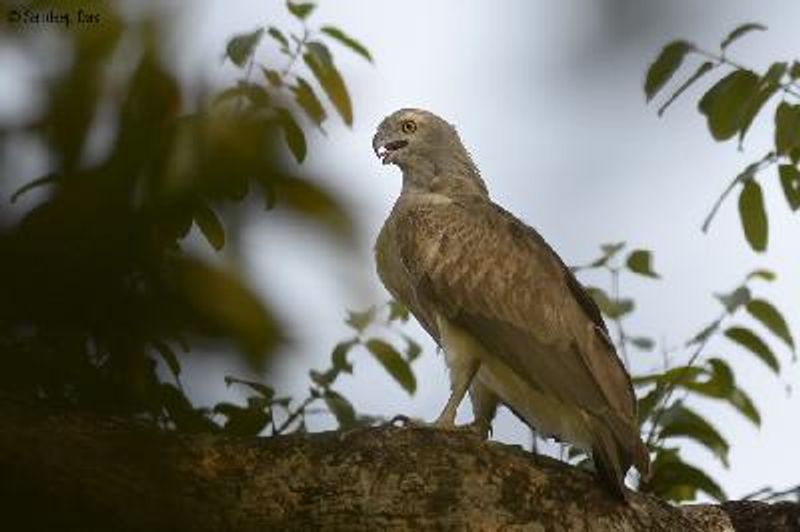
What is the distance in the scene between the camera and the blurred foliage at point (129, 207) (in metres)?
0.82

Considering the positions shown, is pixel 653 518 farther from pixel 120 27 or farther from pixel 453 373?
pixel 120 27

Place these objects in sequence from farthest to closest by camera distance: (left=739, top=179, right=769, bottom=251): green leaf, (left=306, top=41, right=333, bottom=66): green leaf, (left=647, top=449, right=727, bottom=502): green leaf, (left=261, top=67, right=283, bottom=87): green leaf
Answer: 1. (left=647, top=449, right=727, bottom=502): green leaf
2. (left=739, top=179, right=769, bottom=251): green leaf
3. (left=306, top=41, right=333, bottom=66): green leaf
4. (left=261, top=67, right=283, bottom=87): green leaf

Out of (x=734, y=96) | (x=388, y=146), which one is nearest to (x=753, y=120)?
(x=734, y=96)

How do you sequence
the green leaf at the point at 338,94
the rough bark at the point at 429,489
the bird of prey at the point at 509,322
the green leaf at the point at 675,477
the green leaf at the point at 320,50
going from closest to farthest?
the green leaf at the point at 338,94
the green leaf at the point at 320,50
the rough bark at the point at 429,489
the bird of prey at the point at 509,322
the green leaf at the point at 675,477

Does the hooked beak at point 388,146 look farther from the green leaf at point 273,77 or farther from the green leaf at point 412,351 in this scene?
the green leaf at point 273,77

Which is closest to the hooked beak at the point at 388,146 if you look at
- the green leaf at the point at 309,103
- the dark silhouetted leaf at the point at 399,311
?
the dark silhouetted leaf at the point at 399,311

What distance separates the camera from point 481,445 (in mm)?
3568

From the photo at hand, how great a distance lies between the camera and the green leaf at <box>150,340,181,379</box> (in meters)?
0.92

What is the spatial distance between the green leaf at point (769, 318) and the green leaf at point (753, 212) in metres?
0.70

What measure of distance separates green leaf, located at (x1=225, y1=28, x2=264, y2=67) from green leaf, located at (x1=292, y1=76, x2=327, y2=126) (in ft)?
0.18

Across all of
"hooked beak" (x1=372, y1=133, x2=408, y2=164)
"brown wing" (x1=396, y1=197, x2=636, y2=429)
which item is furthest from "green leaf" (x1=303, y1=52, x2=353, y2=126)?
"hooked beak" (x1=372, y1=133, x2=408, y2=164)

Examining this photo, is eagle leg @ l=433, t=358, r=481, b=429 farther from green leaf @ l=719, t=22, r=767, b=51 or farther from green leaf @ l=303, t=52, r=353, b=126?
green leaf @ l=719, t=22, r=767, b=51

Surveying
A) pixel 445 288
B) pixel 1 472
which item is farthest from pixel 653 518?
pixel 1 472

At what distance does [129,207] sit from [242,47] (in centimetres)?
40
